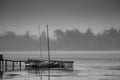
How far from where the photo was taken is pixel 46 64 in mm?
52844

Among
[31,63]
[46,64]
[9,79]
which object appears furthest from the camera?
[31,63]

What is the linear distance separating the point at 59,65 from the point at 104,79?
85.5 feet

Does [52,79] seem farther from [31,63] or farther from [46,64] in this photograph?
[31,63]

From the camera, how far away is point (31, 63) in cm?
5653

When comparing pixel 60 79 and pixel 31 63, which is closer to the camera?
pixel 60 79

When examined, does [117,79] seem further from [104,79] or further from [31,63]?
[31,63]

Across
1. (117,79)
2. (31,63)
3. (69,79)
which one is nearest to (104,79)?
(117,79)

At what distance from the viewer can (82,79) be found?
29.1m

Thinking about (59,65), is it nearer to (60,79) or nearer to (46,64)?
(46,64)

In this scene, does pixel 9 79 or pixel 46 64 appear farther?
pixel 46 64

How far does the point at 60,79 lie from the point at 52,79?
83 cm

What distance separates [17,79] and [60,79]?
174 inches

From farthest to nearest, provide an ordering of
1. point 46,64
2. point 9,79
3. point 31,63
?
point 31,63, point 46,64, point 9,79

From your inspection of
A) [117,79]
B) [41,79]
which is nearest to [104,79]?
[117,79]
